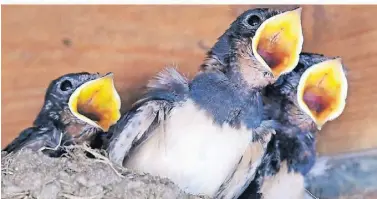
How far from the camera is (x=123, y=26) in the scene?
1.49 metres

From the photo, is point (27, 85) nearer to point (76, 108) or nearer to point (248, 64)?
point (76, 108)

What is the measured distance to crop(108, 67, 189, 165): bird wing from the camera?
145cm

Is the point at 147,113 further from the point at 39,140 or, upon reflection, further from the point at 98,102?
the point at 39,140

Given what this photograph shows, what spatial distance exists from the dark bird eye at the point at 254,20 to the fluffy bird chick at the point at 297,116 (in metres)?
0.12

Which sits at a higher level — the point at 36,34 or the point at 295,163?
the point at 36,34

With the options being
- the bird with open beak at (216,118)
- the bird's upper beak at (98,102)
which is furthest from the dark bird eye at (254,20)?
the bird's upper beak at (98,102)

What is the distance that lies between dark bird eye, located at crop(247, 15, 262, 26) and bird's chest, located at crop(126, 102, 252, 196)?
0.21 metres

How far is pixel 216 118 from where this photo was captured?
1463 millimetres

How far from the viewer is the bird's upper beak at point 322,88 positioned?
5.06ft

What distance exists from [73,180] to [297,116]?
0.51m

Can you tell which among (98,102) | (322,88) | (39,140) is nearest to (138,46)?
(98,102)

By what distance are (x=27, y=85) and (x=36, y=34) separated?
10 centimetres

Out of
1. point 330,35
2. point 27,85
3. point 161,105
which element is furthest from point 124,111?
point 330,35

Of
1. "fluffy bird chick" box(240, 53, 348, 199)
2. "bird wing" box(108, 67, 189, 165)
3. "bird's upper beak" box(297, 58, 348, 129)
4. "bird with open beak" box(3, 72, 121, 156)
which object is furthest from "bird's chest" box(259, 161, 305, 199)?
"bird with open beak" box(3, 72, 121, 156)
